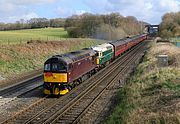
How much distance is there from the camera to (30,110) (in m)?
22.5

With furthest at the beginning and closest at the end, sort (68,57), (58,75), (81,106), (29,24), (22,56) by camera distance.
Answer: (29,24) < (22,56) < (68,57) < (58,75) < (81,106)

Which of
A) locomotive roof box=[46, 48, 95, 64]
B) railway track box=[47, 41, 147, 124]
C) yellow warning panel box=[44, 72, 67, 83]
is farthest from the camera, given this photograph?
locomotive roof box=[46, 48, 95, 64]

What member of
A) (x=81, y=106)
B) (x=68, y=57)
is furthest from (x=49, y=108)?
(x=68, y=57)

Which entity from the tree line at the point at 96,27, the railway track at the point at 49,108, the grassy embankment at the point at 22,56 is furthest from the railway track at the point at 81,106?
the tree line at the point at 96,27

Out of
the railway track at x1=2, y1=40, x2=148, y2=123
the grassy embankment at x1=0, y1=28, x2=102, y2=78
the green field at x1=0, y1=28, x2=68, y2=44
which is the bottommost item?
the railway track at x1=2, y1=40, x2=148, y2=123

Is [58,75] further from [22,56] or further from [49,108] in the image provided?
[22,56]

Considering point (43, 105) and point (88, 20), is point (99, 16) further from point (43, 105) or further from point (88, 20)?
point (43, 105)

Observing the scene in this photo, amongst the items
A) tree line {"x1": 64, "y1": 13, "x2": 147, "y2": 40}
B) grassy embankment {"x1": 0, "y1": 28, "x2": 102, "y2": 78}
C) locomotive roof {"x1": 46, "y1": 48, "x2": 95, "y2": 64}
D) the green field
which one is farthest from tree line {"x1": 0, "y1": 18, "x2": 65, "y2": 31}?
locomotive roof {"x1": 46, "y1": 48, "x2": 95, "y2": 64}

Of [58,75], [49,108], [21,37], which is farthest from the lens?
[21,37]

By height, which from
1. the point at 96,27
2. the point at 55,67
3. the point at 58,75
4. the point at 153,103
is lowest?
the point at 153,103

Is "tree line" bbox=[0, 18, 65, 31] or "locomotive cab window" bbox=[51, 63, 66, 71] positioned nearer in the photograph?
"locomotive cab window" bbox=[51, 63, 66, 71]

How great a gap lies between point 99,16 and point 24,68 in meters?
90.8

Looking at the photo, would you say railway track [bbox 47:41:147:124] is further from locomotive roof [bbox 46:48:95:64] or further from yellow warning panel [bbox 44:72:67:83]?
locomotive roof [bbox 46:48:95:64]

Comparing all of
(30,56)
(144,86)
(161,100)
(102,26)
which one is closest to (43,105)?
(144,86)
